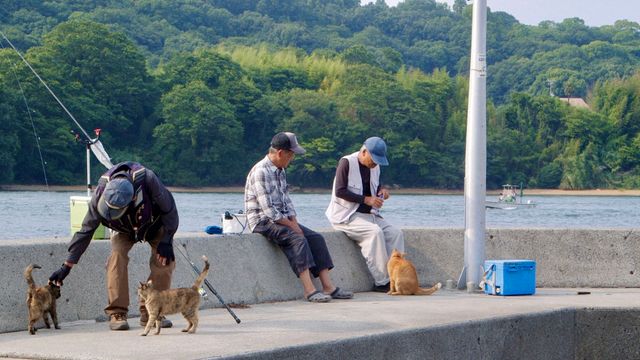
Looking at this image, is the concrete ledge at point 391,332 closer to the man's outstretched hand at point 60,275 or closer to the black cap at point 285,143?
the man's outstretched hand at point 60,275

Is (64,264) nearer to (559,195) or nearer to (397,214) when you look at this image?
(397,214)

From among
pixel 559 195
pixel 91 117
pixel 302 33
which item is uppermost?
pixel 302 33

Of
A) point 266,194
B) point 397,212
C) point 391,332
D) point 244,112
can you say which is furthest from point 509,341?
point 244,112

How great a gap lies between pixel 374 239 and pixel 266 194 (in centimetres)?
134

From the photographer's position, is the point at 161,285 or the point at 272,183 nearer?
the point at 161,285

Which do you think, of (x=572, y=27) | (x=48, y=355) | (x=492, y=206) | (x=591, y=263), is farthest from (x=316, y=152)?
(x=572, y=27)

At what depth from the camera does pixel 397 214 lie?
65.6m

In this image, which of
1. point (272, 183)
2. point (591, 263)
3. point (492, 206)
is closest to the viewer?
point (272, 183)

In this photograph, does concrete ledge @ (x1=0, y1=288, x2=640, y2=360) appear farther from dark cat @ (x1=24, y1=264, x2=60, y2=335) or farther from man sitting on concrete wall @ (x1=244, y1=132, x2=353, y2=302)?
man sitting on concrete wall @ (x1=244, y1=132, x2=353, y2=302)

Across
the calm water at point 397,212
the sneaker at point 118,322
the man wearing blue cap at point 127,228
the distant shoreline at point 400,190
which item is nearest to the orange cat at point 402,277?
the man wearing blue cap at point 127,228

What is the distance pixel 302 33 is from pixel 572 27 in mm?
43907

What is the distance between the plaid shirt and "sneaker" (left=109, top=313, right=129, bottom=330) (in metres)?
2.35

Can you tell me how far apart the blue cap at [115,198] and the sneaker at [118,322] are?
79 centimetres

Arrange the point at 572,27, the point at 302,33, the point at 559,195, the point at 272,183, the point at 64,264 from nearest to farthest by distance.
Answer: the point at 64,264, the point at 272,183, the point at 559,195, the point at 302,33, the point at 572,27
